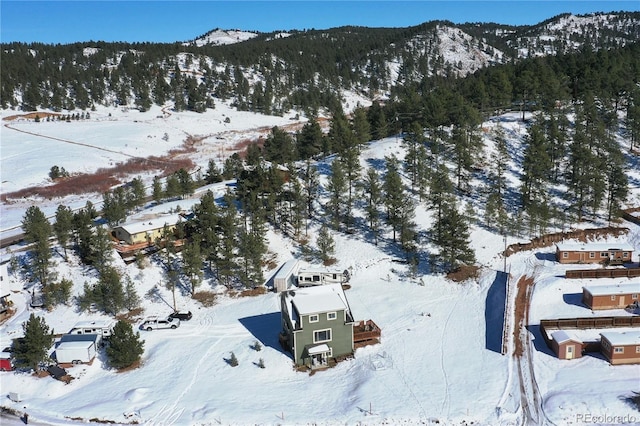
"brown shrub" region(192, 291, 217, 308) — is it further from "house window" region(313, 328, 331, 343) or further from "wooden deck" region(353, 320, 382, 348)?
"wooden deck" region(353, 320, 382, 348)

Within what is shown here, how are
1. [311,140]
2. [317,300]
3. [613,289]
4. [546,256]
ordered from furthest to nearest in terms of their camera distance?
[311,140]
[546,256]
[613,289]
[317,300]

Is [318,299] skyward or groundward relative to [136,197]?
groundward

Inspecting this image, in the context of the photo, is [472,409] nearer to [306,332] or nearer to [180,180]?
[306,332]

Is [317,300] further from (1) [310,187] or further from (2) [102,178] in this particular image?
(2) [102,178]

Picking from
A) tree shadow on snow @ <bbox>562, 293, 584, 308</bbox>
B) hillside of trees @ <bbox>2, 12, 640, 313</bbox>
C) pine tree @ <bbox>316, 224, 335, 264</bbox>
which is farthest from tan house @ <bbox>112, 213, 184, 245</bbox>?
tree shadow on snow @ <bbox>562, 293, 584, 308</bbox>
